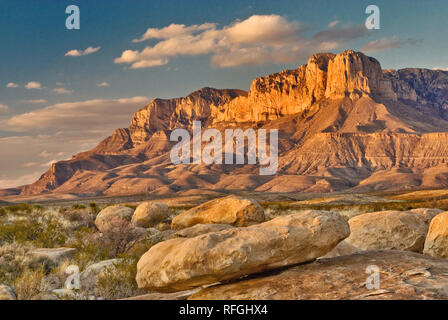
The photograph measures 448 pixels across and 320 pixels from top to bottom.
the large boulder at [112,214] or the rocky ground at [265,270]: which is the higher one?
the rocky ground at [265,270]

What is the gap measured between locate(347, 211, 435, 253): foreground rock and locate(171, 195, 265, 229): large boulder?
6.73 metres

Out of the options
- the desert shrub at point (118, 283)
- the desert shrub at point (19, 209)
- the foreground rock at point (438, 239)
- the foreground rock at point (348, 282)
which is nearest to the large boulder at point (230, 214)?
the desert shrub at point (118, 283)

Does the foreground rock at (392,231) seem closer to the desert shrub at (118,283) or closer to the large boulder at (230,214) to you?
the large boulder at (230,214)

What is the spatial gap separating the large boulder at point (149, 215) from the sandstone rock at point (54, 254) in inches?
585

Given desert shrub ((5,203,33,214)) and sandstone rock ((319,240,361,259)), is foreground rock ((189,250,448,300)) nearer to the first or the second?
sandstone rock ((319,240,361,259))

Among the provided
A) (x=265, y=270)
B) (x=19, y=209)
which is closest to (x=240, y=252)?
(x=265, y=270)

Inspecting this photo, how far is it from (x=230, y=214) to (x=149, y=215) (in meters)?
10.6

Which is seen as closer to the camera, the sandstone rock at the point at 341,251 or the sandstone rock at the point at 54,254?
the sandstone rock at the point at 341,251

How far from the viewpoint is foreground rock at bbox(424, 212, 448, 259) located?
1236cm

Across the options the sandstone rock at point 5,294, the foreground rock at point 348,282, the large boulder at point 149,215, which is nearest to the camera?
the foreground rock at point 348,282

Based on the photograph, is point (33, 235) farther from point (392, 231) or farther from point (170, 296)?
point (392, 231)

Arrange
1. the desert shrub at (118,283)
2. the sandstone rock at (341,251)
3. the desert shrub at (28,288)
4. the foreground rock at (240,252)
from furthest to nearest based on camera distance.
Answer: the sandstone rock at (341,251), the desert shrub at (118,283), the desert shrub at (28,288), the foreground rock at (240,252)

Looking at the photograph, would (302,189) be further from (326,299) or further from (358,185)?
(326,299)

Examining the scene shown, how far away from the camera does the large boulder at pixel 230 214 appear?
72.2ft
